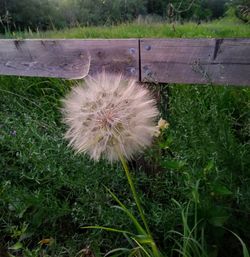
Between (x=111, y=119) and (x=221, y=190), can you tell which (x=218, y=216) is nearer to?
(x=221, y=190)

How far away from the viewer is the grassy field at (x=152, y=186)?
82.7 inches

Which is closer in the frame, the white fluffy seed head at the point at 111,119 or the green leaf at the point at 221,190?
the white fluffy seed head at the point at 111,119

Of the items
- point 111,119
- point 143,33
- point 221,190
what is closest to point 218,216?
point 221,190

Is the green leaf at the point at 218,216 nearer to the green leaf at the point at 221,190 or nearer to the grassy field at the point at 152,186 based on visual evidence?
the grassy field at the point at 152,186

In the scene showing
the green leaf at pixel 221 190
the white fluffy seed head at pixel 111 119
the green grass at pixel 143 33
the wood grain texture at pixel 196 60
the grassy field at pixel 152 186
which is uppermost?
the white fluffy seed head at pixel 111 119

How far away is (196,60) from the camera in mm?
2555

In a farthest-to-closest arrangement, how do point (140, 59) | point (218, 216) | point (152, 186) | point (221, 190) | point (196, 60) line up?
point (140, 59) < point (196, 60) < point (152, 186) < point (218, 216) < point (221, 190)

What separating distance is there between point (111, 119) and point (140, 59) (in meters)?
1.15

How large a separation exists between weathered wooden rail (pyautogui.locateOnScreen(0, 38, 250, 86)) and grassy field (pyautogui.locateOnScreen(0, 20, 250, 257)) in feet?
0.37

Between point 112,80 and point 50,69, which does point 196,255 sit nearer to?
point 112,80

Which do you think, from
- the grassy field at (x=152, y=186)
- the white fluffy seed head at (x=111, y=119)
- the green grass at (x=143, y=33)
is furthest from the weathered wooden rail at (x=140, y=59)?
the green grass at (x=143, y=33)

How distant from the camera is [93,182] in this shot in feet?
7.66

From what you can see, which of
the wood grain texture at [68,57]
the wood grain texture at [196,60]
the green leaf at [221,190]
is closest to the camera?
the green leaf at [221,190]

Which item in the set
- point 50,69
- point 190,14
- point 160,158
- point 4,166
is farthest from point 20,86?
point 190,14
